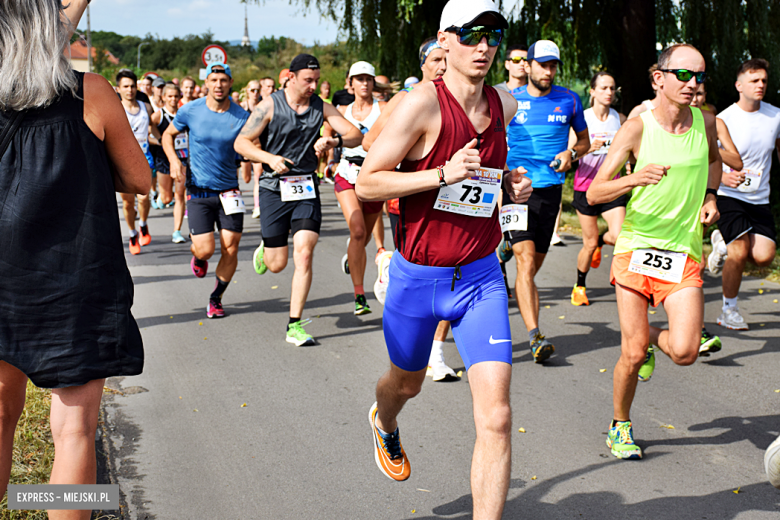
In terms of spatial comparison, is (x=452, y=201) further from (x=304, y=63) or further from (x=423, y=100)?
(x=304, y=63)

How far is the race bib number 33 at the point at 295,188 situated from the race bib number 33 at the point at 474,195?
3.39 metres

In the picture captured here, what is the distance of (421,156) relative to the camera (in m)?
3.14

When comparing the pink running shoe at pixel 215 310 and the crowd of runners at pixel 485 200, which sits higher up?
the crowd of runners at pixel 485 200

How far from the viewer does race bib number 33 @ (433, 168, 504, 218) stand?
124 inches

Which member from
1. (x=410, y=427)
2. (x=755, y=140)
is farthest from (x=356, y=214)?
(x=755, y=140)

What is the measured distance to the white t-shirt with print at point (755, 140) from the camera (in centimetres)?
643

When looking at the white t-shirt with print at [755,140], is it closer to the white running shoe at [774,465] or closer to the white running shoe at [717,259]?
the white running shoe at [717,259]

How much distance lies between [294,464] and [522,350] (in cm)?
256

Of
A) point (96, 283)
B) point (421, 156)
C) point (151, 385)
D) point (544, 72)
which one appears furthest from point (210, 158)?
point (96, 283)

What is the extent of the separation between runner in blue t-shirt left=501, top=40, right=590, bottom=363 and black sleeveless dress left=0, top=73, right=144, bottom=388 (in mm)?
3919

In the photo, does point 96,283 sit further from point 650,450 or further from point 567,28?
point 567,28

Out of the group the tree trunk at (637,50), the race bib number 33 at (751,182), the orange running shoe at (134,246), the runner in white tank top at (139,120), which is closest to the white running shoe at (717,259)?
the race bib number 33 at (751,182)

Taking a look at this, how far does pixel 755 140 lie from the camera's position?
A: 21.2 feet

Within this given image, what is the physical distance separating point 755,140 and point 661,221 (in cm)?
298
